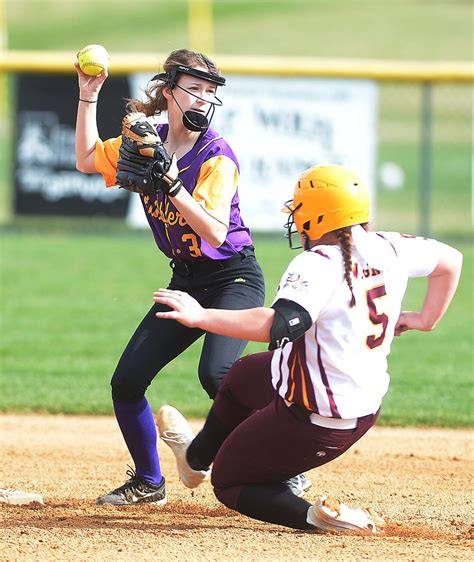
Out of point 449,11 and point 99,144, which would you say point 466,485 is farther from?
point 449,11

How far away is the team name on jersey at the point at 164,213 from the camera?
448 cm

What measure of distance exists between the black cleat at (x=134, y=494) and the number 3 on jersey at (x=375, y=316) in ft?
4.82

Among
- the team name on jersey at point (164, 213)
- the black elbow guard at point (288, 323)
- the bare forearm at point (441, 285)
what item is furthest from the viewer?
the team name on jersey at point (164, 213)

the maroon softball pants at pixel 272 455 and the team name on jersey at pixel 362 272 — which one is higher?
the team name on jersey at pixel 362 272

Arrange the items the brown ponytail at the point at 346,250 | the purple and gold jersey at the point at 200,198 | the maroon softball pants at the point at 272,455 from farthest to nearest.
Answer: the purple and gold jersey at the point at 200,198, the maroon softball pants at the point at 272,455, the brown ponytail at the point at 346,250

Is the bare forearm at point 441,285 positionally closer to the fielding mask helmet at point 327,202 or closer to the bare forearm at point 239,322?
the fielding mask helmet at point 327,202

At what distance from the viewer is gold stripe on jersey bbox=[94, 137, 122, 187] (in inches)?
187

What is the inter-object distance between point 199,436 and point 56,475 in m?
1.18

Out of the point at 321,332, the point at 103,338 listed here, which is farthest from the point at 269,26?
the point at 321,332

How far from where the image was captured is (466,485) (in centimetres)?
525

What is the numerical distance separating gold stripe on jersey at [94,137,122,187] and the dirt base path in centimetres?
150

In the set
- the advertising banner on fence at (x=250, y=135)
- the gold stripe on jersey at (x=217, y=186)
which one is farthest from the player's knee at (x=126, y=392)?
the advertising banner on fence at (x=250, y=135)

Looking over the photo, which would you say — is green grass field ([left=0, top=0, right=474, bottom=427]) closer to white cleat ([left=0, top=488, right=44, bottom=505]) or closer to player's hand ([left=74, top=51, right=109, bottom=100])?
white cleat ([left=0, top=488, right=44, bottom=505])

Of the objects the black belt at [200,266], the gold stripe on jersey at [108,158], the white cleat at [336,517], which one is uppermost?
the gold stripe on jersey at [108,158]
